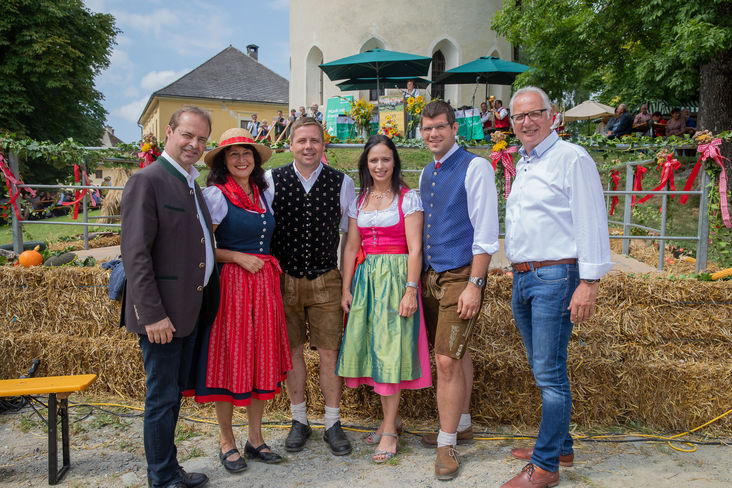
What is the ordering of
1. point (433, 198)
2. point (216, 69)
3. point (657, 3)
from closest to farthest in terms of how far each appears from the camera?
point (433, 198) < point (657, 3) < point (216, 69)

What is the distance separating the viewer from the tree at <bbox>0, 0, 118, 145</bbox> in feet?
67.2

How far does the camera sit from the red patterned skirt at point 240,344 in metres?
2.95

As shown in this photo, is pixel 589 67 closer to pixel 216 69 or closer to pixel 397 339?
pixel 397 339

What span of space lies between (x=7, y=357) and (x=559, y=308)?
431 cm

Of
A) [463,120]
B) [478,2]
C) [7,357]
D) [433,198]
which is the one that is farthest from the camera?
[478,2]

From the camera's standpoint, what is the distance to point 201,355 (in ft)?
9.73

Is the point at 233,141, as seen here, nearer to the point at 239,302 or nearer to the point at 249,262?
the point at 249,262

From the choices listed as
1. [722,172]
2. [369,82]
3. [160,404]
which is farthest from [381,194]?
[369,82]

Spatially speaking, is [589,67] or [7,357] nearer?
[7,357]

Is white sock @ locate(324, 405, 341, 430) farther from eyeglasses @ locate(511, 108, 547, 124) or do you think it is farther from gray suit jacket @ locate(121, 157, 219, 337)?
eyeglasses @ locate(511, 108, 547, 124)

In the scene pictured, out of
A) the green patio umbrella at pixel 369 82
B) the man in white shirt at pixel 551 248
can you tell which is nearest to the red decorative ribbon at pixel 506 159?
the man in white shirt at pixel 551 248

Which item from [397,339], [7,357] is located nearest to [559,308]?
[397,339]

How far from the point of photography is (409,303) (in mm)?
3055

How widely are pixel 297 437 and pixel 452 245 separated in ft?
5.24
